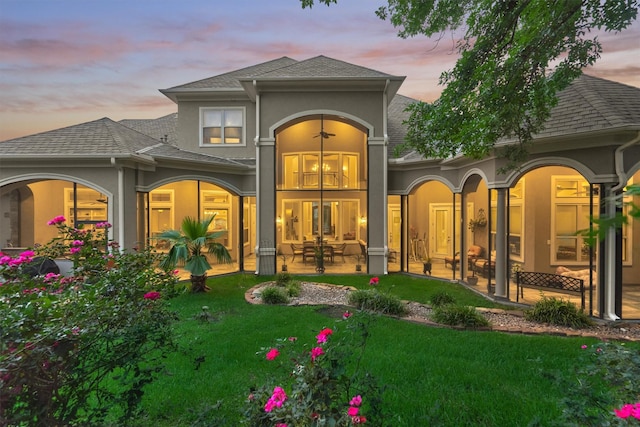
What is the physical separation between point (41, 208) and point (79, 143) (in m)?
2.99

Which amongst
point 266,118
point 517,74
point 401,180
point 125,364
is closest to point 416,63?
point 401,180

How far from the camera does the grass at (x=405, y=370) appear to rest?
3678 millimetres

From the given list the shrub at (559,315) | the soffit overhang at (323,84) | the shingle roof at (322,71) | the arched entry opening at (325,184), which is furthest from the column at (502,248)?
the arched entry opening at (325,184)

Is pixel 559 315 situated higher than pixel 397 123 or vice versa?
pixel 397 123

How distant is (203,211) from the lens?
14.3 metres

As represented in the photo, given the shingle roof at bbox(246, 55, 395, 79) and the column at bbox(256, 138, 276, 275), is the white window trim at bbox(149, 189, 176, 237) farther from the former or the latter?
the shingle roof at bbox(246, 55, 395, 79)

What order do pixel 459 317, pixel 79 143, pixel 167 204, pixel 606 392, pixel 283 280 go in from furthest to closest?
1. pixel 167 204
2. pixel 283 280
3. pixel 79 143
4. pixel 459 317
5. pixel 606 392

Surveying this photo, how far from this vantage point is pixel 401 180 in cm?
1377

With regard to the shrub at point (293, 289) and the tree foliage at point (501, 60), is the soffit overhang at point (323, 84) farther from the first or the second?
the shrub at point (293, 289)

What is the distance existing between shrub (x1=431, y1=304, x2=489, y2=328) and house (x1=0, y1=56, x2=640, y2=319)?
2.81m

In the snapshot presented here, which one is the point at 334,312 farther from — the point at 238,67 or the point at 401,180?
the point at 238,67

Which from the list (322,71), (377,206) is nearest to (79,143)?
(322,71)

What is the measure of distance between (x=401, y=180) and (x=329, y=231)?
4.33 metres

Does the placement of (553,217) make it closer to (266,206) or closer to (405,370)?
(405,370)
